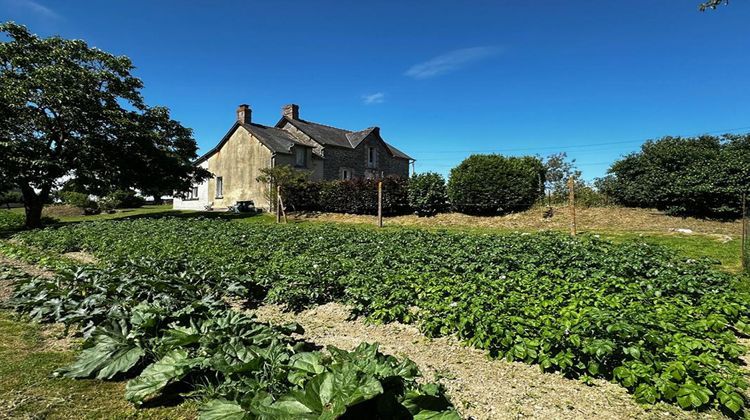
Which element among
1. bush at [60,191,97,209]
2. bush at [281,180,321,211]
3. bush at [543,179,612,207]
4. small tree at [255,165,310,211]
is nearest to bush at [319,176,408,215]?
bush at [281,180,321,211]

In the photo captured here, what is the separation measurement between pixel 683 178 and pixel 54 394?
60.0 feet

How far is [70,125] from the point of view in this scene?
776 inches

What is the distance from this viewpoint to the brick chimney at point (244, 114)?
97.2ft

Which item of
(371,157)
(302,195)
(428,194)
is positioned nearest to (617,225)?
(428,194)

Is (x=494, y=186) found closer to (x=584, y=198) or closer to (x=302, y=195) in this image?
(x=584, y=198)

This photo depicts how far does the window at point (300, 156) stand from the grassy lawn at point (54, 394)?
25670 mm

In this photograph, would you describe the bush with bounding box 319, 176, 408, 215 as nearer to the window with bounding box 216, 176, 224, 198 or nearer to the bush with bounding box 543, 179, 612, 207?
the bush with bounding box 543, 179, 612, 207

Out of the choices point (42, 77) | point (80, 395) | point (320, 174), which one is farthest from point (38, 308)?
point (320, 174)

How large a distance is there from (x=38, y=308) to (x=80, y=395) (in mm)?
2387

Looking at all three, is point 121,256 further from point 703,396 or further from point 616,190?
point 616,190

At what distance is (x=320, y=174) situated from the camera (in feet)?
99.7

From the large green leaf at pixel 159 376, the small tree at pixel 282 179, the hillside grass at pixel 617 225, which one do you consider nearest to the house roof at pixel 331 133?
the small tree at pixel 282 179

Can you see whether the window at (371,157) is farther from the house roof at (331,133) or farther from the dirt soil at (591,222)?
the dirt soil at (591,222)

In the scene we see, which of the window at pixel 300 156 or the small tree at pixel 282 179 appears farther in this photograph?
the window at pixel 300 156
